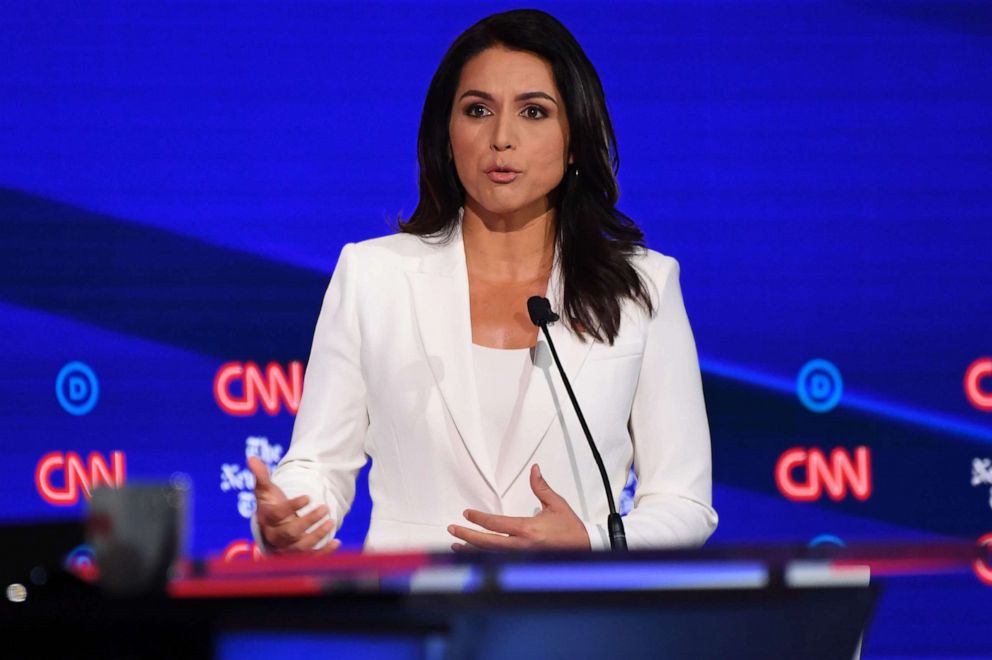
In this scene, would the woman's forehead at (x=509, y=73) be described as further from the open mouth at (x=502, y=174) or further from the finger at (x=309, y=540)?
the finger at (x=309, y=540)

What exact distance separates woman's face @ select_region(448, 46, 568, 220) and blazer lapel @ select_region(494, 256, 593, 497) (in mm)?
295

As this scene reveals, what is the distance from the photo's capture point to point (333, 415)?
262 centimetres

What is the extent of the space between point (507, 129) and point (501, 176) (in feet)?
0.29

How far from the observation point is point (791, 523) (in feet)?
11.1

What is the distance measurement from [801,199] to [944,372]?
0.53 m

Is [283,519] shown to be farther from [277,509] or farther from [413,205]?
[413,205]

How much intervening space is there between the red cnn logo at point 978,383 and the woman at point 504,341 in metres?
1.00

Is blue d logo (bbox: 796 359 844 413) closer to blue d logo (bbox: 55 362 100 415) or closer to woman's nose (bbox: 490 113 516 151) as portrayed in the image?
woman's nose (bbox: 490 113 516 151)

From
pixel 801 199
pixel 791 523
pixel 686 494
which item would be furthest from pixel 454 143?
pixel 791 523

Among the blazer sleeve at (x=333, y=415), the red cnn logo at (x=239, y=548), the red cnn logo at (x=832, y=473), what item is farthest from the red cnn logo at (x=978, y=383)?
the red cnn logo at (x=239, y=548)

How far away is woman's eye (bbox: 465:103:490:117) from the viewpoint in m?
2.74

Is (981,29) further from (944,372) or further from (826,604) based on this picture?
(826,604)

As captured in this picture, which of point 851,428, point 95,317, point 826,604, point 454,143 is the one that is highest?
point 454,143

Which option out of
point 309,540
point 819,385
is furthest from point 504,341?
point 819,385
